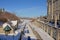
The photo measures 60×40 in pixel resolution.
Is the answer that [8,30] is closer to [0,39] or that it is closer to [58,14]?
[0,39]

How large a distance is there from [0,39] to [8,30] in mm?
4679

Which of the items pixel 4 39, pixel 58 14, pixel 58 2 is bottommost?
pixel 4 39

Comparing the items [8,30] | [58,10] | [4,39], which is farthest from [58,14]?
[4,39]

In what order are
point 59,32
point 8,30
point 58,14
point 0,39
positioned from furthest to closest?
point 58,14 < point 8,30 < point 0,39 < point 59,32

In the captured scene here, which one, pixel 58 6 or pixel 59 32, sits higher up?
pixel 58 6

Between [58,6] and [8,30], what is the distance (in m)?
8.78

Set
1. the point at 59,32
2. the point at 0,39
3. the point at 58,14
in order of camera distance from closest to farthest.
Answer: the point at 59,32 < the point at 0,39 < the point at 58,14

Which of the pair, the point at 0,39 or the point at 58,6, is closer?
the point at 0,39

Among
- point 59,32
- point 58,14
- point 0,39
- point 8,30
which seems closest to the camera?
point 59,32

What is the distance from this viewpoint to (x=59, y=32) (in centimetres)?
1011

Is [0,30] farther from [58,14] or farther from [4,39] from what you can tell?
[58,14]

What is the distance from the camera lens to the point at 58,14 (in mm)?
21844

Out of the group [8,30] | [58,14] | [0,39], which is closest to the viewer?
[0,39]

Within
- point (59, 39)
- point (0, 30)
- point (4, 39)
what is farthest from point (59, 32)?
point (0, 30)
